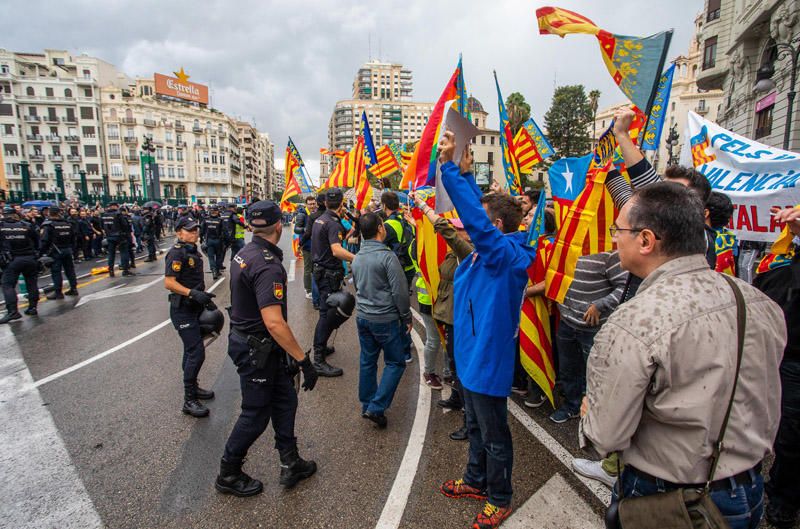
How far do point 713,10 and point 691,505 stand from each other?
A: 125ft

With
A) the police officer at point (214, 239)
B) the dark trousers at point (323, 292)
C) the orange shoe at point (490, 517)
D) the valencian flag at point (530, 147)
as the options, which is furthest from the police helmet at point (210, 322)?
the police officer at point (214, 239)

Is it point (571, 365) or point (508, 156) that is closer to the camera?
point (571, 365)

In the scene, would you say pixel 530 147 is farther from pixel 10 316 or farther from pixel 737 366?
pixel 10 316

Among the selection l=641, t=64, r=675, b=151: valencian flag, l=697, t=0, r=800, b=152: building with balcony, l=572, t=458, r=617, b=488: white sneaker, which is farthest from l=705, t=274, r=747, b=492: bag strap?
l=697, t=0, r=800, b=152: building with balcony

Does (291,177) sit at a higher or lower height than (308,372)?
higher

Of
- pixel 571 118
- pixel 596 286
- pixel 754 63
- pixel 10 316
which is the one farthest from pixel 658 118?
pixel 571 118

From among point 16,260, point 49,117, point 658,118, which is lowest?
point 16,260

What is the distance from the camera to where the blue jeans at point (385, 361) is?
3871 mm

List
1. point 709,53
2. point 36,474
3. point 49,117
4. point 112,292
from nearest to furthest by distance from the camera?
point 36,474 → point 112,292 → point 709,53 → point 49,117

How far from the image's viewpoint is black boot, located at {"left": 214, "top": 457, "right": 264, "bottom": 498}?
9.80 feet

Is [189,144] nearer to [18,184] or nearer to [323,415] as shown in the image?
[18,184]

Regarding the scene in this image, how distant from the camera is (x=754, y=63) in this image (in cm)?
2120

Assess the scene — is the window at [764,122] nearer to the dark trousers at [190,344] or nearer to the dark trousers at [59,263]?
the dark trousers at [190,344]

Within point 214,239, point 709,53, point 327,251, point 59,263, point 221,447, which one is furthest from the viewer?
point 709,53
